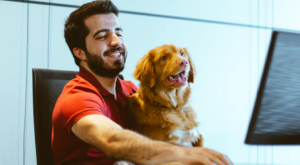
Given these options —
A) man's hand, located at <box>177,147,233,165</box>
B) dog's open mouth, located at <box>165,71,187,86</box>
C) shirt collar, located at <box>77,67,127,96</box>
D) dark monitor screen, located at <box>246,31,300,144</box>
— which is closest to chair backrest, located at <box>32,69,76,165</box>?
shirt collar, located at <box>77,67,127,96</box>

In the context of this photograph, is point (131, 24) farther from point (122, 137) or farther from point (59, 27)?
point (122, 137)

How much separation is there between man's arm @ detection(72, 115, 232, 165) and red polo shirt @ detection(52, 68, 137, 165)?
76 mm

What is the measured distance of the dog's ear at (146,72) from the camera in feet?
5.65

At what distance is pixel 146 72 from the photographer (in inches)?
68.6

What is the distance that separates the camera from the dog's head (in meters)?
1.71

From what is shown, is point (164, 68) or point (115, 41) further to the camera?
point (164, 68)

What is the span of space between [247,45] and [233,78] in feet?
1.67

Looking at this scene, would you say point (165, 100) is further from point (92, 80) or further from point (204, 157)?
point (204, 157)

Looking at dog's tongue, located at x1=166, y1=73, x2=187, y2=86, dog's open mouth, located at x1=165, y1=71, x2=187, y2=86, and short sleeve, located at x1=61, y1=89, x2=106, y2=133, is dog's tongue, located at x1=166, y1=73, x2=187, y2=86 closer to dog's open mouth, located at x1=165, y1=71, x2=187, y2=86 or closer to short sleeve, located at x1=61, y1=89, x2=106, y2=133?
dog's open mouth, located at x1=165, y1=71, x2=187, y2=86

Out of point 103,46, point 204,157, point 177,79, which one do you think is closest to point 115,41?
point 103,46

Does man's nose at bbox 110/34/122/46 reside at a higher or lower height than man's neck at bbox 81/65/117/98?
higher

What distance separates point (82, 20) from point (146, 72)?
19.3 inches

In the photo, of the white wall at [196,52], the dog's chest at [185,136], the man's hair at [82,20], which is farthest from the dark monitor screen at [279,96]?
the white wall at [196,52]

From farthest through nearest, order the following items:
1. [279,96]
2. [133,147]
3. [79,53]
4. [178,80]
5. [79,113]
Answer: [178,80], [79,53], [79,113], [133,147], [279,96]
